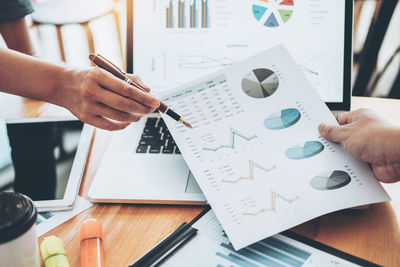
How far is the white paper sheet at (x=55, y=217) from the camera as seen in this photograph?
0.58 m

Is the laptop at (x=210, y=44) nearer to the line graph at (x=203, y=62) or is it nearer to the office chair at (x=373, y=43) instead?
the line graph at (x=203, y=62)

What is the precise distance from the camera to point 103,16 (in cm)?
187

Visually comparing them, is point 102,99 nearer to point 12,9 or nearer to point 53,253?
point 53,253

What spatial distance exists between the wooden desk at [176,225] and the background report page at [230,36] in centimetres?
29

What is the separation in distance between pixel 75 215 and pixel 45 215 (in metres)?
0.05

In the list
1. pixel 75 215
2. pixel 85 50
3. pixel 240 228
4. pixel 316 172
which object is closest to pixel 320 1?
pixel 316 172

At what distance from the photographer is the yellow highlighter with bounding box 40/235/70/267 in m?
0.49

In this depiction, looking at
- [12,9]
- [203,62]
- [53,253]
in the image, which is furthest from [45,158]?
[12,9]

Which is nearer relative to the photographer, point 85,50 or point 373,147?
point 373,147

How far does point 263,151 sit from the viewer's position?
1.94 ft

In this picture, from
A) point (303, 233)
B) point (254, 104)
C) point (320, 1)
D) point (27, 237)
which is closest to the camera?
point (27, 237)

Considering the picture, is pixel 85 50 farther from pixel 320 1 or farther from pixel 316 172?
pixel 316 172

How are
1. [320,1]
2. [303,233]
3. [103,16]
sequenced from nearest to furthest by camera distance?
[303,233], [320,1], [103,16]

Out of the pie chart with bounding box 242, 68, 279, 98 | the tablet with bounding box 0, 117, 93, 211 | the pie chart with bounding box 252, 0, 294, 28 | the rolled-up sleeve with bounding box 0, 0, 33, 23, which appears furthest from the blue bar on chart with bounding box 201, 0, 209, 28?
the rolled-up sleeve with bounding box 0, 0, 33, 23
